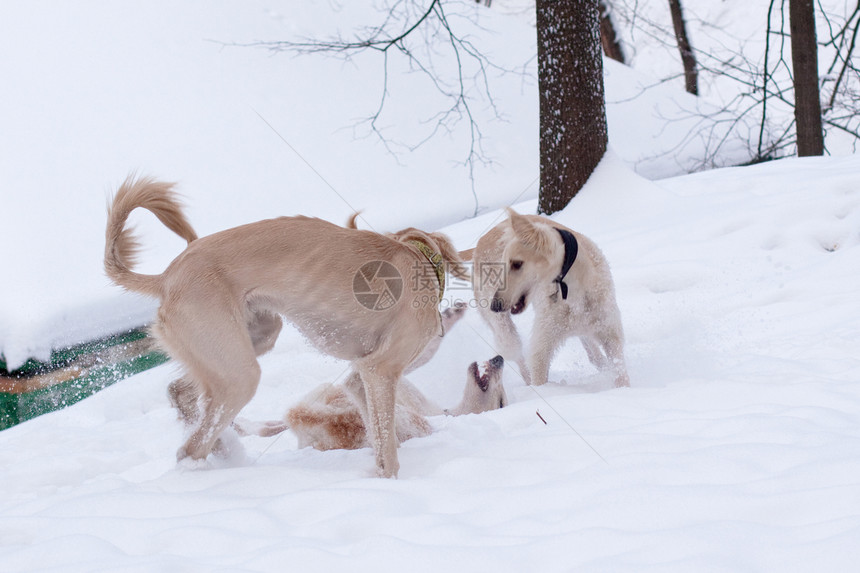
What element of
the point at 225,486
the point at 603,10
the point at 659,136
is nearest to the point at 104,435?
the point at 225,486

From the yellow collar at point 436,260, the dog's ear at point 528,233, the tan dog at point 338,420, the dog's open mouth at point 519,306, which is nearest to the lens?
the yellow collar at point 436,260

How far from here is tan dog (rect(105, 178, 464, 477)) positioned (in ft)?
8.83

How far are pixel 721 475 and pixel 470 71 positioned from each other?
7.87m

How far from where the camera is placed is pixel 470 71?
30.2ft

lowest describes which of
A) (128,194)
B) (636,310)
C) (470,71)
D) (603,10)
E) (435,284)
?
(636,310)

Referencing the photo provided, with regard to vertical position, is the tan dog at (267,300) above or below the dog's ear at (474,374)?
above

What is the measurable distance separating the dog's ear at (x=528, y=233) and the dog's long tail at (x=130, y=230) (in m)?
1.72

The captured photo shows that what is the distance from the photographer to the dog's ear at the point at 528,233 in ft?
11.7

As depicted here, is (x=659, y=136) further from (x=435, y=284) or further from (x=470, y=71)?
(x=435, y=284)

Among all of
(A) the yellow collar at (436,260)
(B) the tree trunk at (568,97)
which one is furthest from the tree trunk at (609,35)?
(A) the yellow collar at (436,260)

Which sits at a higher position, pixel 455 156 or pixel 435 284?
pixel 455 156

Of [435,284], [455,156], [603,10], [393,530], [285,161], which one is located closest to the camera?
[393,530]

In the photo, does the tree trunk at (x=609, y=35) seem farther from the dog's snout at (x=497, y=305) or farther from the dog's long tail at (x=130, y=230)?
the dog's long tail at (x=130, y=230)

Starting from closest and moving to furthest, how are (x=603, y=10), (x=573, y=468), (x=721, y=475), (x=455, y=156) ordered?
(x=721, y=475), (x=573, y=468), (x=455, y=156), (x=603, y=10)
